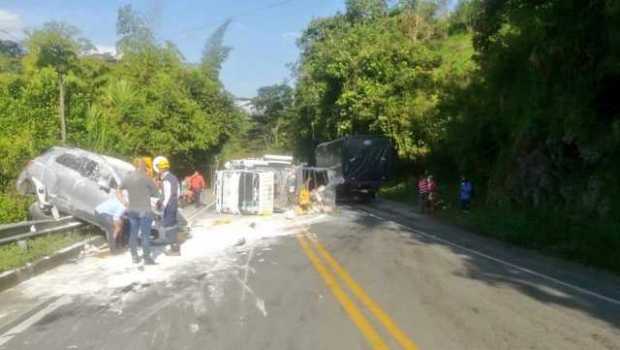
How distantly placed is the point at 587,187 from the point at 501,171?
23.9 feet

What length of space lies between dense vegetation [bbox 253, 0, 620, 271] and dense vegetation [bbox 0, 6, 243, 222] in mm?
9155

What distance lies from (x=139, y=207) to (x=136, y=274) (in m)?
1.46

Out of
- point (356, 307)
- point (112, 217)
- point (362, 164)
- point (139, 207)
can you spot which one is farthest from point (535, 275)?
point (362, 164)

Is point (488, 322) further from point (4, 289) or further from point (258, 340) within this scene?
point (4, 289)

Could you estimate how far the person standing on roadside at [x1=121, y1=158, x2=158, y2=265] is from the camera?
12297 millimetres

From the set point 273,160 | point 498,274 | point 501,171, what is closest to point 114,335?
point 498,274

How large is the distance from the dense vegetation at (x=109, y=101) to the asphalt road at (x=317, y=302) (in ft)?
21.2

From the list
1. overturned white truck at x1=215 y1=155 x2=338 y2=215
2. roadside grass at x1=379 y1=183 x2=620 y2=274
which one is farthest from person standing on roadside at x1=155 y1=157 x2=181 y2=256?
overturned white truck at x1=215 y1=155 x2=338 y2=215

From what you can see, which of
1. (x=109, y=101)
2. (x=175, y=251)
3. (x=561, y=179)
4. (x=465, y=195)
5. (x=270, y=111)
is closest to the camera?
(x=175, y=251)

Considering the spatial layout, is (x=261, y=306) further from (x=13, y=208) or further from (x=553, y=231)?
(x=553, y=231)

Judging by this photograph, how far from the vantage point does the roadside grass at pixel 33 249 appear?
434 inches

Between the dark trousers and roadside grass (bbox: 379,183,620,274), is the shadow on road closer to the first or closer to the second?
roadside grass (bbox: 379,183,620,274)

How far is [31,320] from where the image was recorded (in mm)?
8055

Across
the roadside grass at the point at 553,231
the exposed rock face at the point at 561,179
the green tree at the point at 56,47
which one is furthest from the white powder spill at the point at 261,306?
the green tree at the point at 56,47
